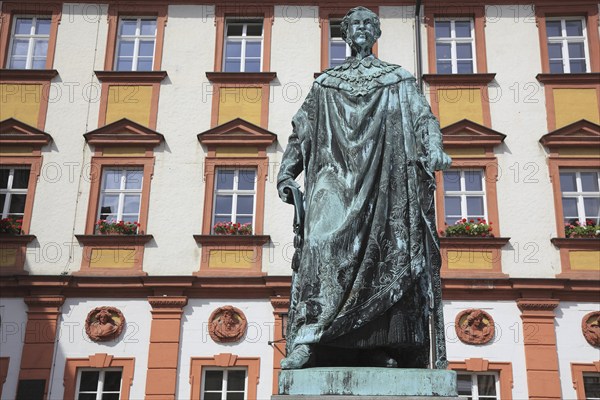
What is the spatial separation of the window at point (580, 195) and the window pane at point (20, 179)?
1005 centimetres

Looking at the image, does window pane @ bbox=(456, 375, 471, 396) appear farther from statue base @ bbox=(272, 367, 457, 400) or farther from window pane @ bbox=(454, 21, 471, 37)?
statue base @ bbox=(272, 367, 457, 400)

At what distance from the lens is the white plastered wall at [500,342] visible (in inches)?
518

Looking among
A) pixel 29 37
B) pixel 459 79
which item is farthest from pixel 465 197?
pixel 29 37

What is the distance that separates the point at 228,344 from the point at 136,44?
6393 millimetres

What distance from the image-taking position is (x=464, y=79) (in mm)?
14945

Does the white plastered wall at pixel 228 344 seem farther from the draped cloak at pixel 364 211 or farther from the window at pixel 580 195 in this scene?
the draped cloak at pixel 364 211

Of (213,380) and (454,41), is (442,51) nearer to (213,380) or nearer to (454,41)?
(454,41)

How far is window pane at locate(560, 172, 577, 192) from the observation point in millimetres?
14305

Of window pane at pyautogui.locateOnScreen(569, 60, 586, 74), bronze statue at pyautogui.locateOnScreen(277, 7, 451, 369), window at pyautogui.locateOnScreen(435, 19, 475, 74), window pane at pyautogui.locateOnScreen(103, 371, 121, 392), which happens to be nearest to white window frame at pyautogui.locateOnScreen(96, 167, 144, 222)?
window pane at pyautogui.locateOnScreen(103, 371, 121, 392)

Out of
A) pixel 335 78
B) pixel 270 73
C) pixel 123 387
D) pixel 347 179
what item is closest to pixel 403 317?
pixel 347 179

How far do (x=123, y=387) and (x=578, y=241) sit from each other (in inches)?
329

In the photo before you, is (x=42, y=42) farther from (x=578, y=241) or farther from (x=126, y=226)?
(x=578, y=241)

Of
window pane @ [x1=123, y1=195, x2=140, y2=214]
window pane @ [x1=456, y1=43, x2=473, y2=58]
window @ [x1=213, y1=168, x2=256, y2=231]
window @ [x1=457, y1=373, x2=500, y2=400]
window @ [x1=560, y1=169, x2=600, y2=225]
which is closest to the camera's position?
window @ [x1=457, y1=373, x2=500, y2=400]

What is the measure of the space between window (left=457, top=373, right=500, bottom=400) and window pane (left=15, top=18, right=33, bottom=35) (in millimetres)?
10824
